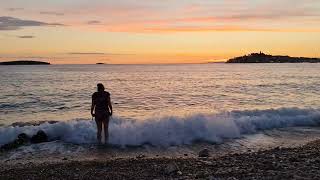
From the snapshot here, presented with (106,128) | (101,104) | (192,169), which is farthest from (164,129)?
(192,169)

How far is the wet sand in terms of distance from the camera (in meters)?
9.57

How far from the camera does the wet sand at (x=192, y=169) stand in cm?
957

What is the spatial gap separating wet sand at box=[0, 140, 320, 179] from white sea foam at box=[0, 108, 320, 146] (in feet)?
14.6

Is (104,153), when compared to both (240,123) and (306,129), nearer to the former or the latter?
(240,123)

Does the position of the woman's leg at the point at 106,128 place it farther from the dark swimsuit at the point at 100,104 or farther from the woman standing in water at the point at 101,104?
the dark swimsuit at the point at 100,104

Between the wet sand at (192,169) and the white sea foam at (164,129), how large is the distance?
175 inches

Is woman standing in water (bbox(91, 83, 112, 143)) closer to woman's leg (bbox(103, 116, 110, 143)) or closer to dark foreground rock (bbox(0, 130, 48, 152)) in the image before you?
woman's leg (bbox(103, 116, 110, 143))

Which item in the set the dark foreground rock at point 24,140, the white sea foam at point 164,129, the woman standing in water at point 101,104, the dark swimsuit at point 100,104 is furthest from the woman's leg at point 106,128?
the dark foreground rock at point 24,140

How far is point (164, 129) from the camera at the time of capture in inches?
712

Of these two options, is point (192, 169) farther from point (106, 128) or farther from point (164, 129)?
point (164, 129)

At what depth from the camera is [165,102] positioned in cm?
3094

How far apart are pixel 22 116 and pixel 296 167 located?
Answer: 17.9 meters

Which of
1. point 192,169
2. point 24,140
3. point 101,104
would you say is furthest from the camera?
point 24,140

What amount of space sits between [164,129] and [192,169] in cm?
774
